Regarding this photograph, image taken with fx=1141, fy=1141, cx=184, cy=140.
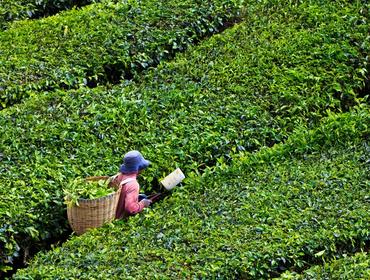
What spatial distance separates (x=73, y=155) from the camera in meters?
10.8

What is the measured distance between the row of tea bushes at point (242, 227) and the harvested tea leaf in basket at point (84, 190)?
304 millimetres

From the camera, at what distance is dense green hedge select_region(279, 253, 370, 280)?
338 inches

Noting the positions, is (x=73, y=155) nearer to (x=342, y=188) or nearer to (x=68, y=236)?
(x=68, y=236)

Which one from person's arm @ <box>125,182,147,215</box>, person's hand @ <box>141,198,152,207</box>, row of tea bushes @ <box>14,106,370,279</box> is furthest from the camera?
person's hand @ <box>141,198,152,207</box>

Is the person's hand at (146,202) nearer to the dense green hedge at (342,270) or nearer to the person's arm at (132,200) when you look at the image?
the person's arm at (132,200)

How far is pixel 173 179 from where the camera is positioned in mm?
10375

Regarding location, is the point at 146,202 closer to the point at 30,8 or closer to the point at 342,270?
the point at 342,270

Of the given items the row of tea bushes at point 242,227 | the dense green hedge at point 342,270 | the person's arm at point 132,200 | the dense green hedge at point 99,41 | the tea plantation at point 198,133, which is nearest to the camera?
the dense green hedge at point 342,270

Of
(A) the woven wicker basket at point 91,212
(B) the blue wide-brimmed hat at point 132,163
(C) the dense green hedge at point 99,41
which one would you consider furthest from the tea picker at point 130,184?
(C) the dense green hedge at point 99,41

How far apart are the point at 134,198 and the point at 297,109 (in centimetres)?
241

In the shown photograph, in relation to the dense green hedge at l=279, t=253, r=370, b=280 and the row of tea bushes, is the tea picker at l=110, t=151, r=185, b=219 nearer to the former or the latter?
the row of tea bushes

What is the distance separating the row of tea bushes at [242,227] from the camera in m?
8.98

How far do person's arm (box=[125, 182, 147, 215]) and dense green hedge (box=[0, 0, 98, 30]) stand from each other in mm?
4307

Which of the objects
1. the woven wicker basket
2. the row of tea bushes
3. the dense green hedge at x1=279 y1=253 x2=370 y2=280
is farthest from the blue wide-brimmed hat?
the dense green hedge at x1=279 y1=253 x2=370 y2=280
